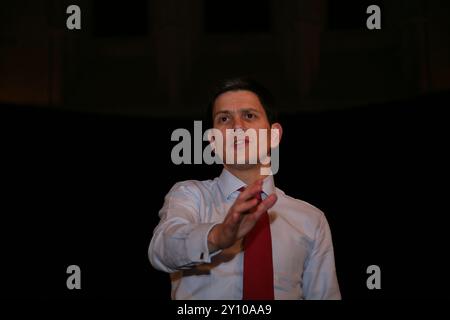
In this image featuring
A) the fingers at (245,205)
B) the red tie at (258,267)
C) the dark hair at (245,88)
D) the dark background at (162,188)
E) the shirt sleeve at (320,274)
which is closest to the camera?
the fingers at (245,205)

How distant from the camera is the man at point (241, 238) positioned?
3.96 ft

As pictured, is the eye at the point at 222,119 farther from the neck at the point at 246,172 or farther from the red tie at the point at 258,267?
the red tie at the point at 258,267

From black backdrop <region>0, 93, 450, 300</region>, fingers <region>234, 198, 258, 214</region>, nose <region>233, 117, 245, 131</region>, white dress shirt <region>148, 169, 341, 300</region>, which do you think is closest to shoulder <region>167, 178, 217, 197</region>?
white dress shirt <region>148, 169, 341, 300</region>

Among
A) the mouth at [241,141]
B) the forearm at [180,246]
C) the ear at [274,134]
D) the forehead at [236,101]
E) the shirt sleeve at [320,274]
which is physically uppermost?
the forehead at [236,101]

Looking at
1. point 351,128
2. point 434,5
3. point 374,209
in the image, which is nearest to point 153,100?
point 351,128

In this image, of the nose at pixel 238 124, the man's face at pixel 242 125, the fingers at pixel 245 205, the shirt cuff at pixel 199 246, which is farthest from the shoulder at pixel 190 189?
the fingers at pixel 245 205

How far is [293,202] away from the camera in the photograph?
5.38 ft

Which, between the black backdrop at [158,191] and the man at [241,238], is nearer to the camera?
the man at [241,238]

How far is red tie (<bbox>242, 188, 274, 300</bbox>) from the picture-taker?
1.32 m

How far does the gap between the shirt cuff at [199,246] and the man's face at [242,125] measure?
0.39m

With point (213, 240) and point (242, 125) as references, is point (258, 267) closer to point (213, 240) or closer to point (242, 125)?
point (213, 240)

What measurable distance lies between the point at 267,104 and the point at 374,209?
1108 millimetres

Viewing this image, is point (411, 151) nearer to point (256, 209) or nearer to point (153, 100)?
point (256, 209)

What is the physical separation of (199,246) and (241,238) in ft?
0.39
